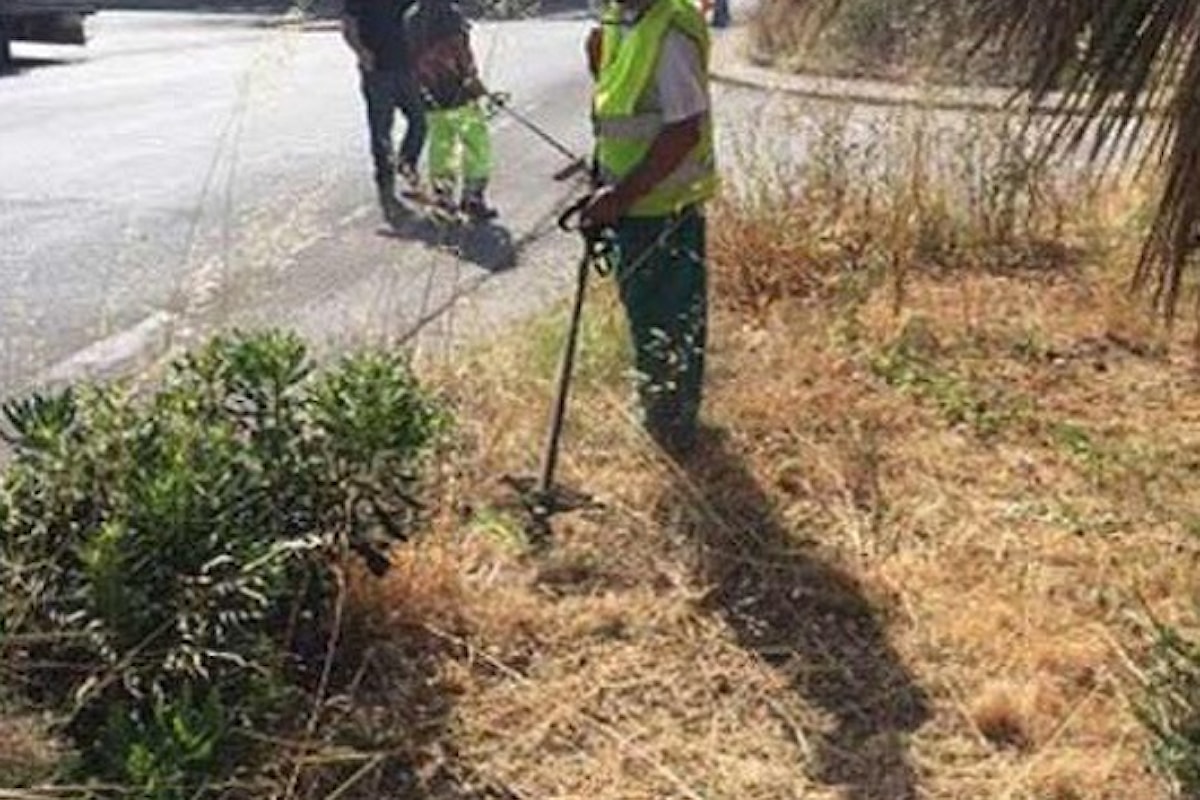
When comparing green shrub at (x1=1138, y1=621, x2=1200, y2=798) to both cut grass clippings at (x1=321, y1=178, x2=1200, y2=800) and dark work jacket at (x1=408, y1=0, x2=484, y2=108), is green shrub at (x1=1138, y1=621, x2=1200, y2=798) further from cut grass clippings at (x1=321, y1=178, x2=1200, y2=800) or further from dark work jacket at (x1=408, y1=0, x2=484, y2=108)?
dark work jacket at (x1=408, y1=0, x2=484, y2=108)

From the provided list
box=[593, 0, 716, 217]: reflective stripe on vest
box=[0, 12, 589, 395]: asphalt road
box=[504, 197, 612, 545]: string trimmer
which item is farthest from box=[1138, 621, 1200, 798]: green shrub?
box=[0, 12, 589, 395]: asphalt road

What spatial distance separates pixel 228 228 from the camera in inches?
323

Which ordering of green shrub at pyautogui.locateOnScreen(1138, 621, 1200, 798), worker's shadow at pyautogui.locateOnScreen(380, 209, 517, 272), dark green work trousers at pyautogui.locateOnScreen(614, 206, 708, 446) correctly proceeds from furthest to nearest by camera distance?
worker's shadow at pyautogui.locateOnScreen(380, 209, 517, 272) → dark green work trousers at pyautogui.locateOnScreen(614, 206, 708, 446) → green shrub at pyautogui.locateOnScreen(1138, 621, 1200, 798)

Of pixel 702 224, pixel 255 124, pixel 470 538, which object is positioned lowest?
pixel 255 124

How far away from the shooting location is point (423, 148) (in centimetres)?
988

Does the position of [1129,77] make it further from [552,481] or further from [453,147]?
[453,147]

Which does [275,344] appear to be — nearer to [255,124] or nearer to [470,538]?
[470,538]

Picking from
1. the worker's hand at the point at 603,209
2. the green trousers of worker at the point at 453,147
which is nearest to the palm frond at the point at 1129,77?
the worker's hand at the point at 603,209

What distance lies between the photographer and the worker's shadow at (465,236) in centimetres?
816

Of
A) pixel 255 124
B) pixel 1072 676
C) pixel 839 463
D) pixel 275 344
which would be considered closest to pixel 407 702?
pixel 275 344

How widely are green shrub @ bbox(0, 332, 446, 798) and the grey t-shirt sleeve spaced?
1276mm

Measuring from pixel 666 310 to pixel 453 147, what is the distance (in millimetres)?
3587

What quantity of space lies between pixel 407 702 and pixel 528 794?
1.23 ft

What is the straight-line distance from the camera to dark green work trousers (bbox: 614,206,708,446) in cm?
475
